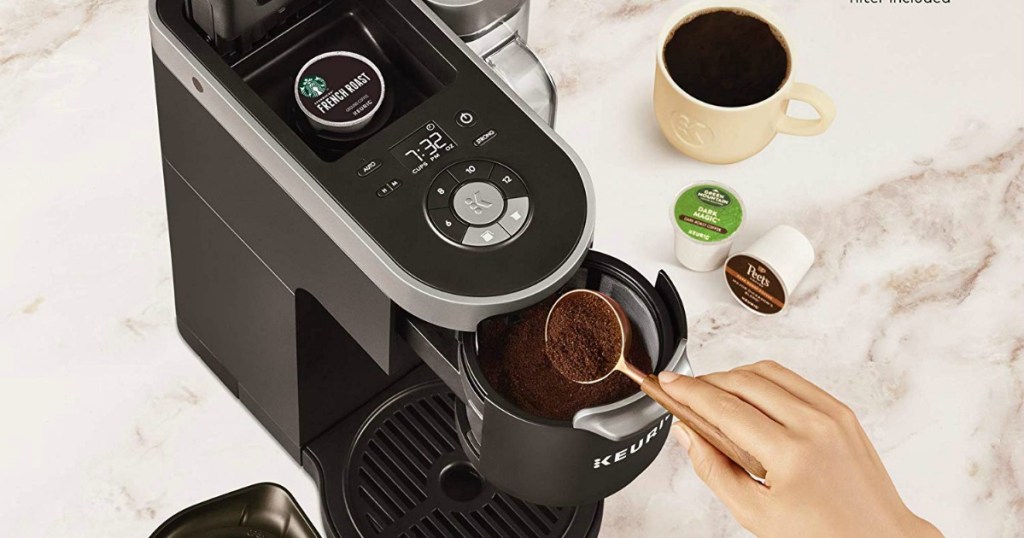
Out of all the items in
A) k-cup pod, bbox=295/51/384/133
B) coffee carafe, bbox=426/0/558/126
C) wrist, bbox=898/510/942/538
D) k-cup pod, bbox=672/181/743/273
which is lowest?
k-cup pod, bbox=672/181/743/273

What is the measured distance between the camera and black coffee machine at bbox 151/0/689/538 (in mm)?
835

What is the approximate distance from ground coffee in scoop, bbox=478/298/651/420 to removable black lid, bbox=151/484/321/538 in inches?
11.2

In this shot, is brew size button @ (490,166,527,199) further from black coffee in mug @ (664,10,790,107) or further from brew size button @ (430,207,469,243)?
black coffee in mug @ (664,10,790,107)

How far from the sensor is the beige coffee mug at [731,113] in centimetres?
121

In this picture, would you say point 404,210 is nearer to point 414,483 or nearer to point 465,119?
point 465,119

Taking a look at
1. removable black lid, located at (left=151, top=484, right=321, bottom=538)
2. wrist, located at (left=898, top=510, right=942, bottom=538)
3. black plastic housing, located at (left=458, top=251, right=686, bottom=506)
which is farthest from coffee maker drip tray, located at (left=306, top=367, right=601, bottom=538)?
wrist, located at (left=898, top=510, right=942, bottom=538)

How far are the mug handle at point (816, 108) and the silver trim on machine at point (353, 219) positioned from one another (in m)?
0.39

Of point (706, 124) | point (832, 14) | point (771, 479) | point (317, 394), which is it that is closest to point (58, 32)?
point (317, 394)

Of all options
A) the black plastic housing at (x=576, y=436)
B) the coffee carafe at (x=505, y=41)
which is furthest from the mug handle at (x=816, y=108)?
the black plastic housing at (x=576, y=436)

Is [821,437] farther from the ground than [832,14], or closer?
farther from the ground

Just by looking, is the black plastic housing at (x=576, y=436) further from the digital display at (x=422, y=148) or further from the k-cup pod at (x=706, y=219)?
the k-cup pod at (x=706, y=219)

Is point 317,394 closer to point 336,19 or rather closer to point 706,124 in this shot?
point 336,19

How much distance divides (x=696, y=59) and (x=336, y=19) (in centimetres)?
41

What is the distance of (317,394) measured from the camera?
1079 millimetres
